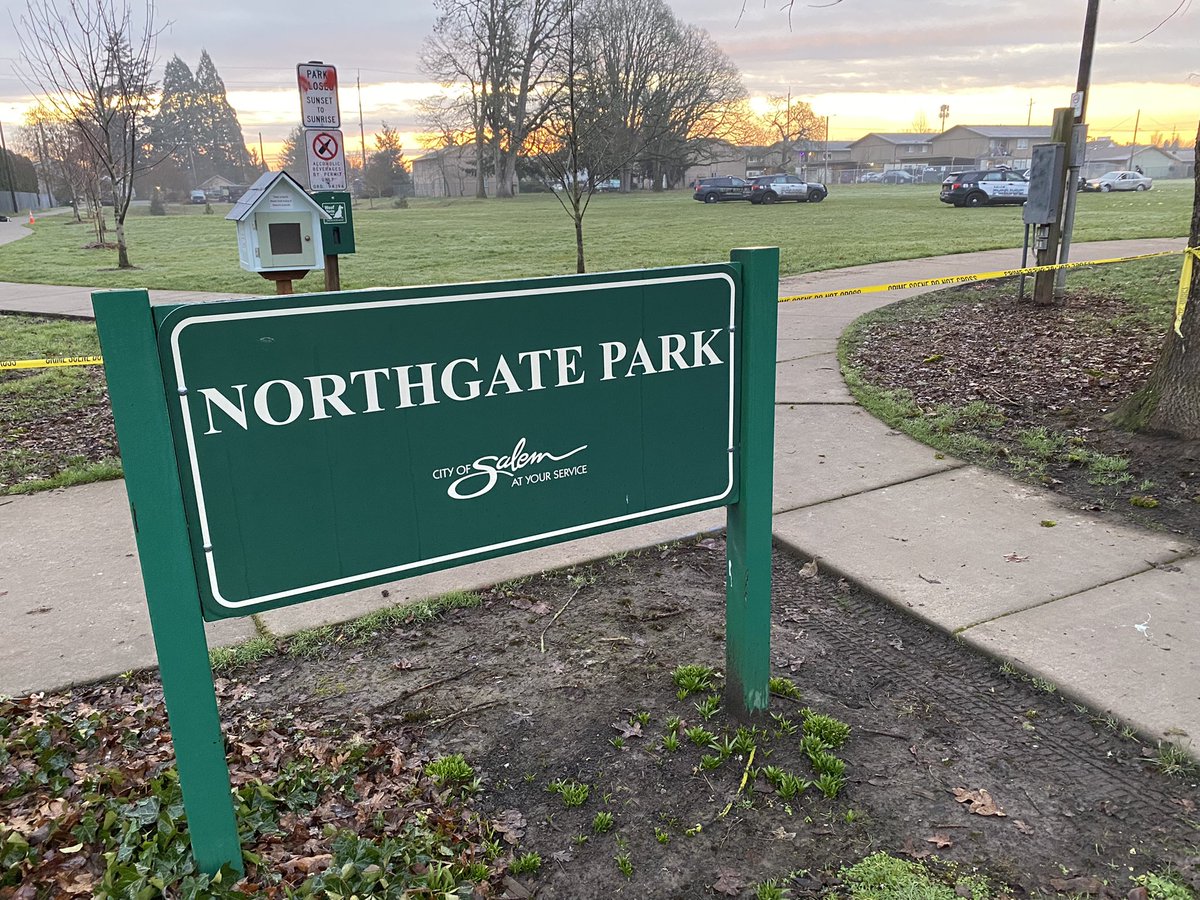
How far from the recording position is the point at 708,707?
2.97 meters

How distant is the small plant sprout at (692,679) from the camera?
3.10 meters

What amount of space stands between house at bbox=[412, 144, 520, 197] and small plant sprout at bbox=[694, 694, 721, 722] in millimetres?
60810

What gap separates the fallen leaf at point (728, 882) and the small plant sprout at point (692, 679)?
0.79 meters

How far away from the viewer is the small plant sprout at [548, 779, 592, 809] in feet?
8.46

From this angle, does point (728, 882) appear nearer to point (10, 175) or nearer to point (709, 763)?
point (709, 763)

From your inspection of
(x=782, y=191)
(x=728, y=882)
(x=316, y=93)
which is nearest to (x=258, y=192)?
(x=316, y=93)

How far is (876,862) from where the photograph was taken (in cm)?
233

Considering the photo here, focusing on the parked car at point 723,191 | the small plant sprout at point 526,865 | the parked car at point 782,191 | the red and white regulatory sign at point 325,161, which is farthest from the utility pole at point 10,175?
the small plant sprout at point 526,865

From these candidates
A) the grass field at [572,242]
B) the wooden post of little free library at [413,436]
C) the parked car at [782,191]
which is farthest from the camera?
the parked car at [782,191]

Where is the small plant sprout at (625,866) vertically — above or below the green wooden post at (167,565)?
below

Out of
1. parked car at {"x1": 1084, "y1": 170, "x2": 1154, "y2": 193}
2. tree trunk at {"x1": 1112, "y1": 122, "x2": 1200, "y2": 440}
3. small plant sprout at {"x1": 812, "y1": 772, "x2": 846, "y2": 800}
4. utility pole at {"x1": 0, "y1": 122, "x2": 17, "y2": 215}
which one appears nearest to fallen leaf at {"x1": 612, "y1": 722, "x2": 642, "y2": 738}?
small plant sprout at {"x1": 812, "y1": 772, "x2": 846, "y2": 800}

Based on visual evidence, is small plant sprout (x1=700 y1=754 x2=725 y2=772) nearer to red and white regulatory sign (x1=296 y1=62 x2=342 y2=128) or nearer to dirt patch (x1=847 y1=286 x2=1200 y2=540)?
dirt patch (x1=847 y1=286 x2=1200 y2=540)

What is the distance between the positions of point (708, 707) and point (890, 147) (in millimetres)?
133836

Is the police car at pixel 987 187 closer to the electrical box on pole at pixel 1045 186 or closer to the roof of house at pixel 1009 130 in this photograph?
the electrical box on pole at pixel 1045 186
